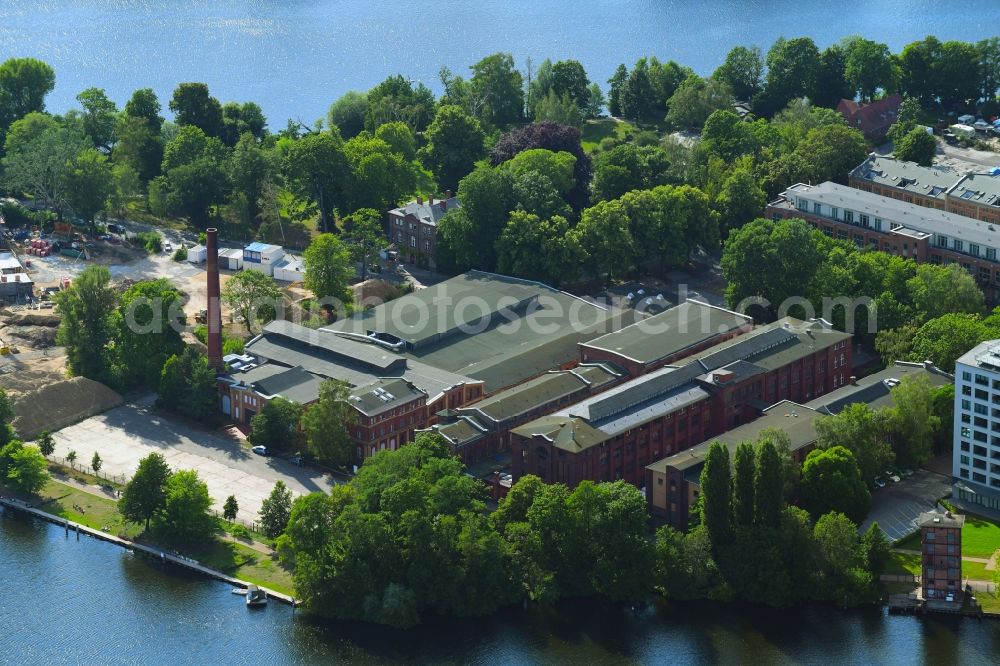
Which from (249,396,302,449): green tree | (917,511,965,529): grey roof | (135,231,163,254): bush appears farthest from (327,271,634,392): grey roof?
(917,511,965,529): grey roof

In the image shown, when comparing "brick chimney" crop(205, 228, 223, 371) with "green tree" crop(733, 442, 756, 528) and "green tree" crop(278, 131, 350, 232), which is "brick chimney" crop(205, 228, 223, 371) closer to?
"green tree" crop(278, 131, 350, 232)

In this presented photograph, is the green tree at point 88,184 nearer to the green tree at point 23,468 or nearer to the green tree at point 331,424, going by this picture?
the green tree at point 23,468

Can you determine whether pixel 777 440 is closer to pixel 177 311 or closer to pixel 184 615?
pixel 184 615

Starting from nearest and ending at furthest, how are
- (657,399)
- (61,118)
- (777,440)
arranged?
(777,440)
(657,399)
(61,118)

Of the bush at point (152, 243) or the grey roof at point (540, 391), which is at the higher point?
the bush at point (152, 243)

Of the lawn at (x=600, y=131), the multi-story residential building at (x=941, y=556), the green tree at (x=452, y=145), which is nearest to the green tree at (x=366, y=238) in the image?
the green tree at (x=452, y=145)

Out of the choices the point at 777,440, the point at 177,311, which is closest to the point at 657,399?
the point at 777,440
